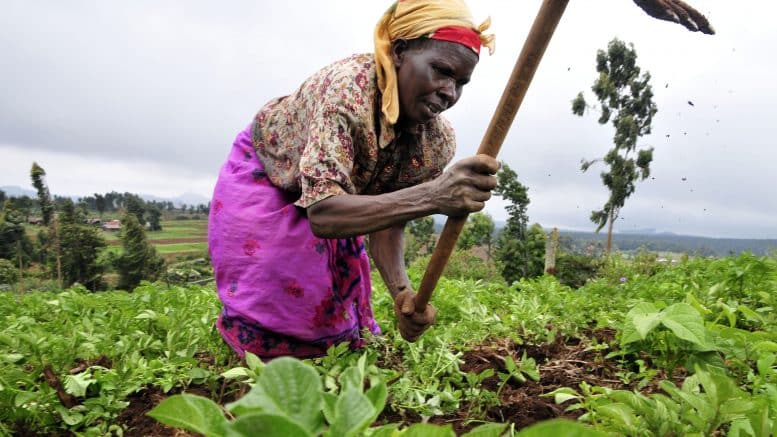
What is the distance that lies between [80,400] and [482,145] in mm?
1662

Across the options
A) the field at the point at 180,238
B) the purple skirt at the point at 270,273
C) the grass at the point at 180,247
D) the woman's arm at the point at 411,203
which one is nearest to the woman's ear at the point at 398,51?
the woman's arm at the point at 411,203

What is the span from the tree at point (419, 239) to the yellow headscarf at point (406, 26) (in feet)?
88.1

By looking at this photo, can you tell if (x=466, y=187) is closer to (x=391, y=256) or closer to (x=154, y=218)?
(x=391, y=256)

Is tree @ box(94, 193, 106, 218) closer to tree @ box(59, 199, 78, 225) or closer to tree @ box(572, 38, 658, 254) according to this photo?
tree @ box(59, 199, 78, 225)

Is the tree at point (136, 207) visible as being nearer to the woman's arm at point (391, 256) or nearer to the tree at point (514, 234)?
the tree at point (514, 234)

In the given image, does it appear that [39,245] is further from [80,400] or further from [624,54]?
[80,400]

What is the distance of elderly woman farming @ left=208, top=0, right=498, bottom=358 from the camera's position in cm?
179

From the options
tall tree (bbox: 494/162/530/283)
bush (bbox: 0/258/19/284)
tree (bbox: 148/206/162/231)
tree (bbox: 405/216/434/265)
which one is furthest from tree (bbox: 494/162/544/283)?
tree (bbox: 148/206/162/231)

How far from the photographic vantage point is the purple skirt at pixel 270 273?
225cm

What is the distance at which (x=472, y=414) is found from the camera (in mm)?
1751

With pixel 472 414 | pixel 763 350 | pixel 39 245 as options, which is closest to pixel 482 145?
pixel 472 414

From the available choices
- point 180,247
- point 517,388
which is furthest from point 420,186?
point 180,247

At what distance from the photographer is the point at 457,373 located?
2023 millimetres

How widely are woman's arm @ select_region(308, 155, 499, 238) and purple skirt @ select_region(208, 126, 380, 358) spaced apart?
0.46 meters
